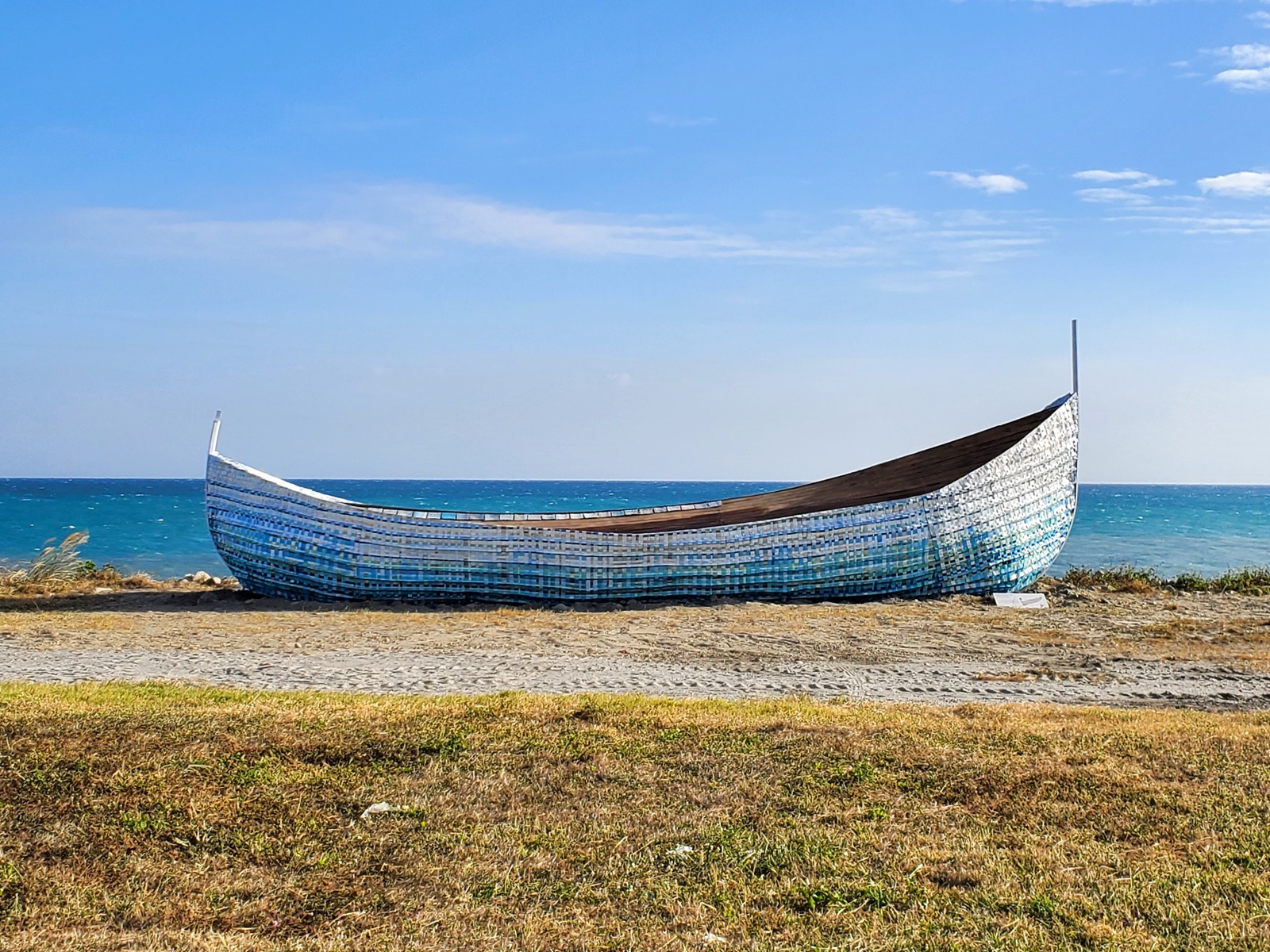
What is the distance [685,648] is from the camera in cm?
1113

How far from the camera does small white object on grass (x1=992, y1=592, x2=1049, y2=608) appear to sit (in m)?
15.2

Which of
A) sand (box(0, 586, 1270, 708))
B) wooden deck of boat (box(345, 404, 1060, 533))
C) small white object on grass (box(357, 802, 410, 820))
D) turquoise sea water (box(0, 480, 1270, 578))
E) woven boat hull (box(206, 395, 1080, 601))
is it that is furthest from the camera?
turquoise sea water (box(0, 480, 1270, 578))

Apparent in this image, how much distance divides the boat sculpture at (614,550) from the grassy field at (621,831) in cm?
810

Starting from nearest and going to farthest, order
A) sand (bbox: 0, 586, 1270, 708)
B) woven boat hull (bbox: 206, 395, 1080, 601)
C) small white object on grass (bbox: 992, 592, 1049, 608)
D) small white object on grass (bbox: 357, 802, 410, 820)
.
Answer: small white object on grass (bbox: 357, 802, 410, 820)
sand (bbox: 0, 586, 1270, 708)
woven boat hull (bbox: 206, 395, 1080, 601)
small white object on grass (bbox: 992, 592, 1049, 608)

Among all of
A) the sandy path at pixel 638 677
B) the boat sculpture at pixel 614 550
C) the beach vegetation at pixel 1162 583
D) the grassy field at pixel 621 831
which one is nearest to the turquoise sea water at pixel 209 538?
the beach vegetation at pixel 1162 583

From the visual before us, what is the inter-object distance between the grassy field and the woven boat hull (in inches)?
319

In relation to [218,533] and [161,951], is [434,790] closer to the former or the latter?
Answer: [161,951]

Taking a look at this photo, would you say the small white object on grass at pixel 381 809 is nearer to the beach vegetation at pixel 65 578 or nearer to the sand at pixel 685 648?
the sand at pixel 685 648

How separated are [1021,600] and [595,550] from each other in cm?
606

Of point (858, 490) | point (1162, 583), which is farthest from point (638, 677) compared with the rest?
point (1162, 583)

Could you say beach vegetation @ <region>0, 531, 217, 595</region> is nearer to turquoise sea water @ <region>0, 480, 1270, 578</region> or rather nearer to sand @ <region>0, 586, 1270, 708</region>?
sand @ <region>0, 586, 1270, 708</region>

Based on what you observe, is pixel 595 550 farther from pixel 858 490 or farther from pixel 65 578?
pixel 65 578

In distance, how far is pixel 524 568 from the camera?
14898 mm

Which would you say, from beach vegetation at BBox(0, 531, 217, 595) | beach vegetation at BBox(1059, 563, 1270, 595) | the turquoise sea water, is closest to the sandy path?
beach vegetation at BBox(0, 531, 217, 595)
